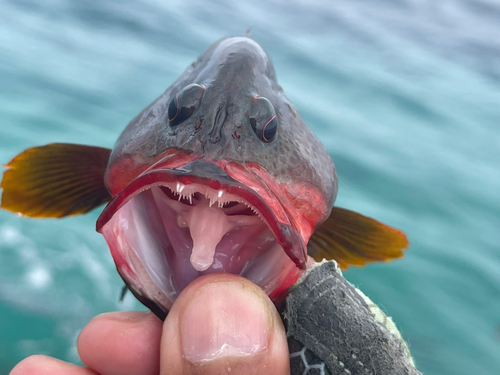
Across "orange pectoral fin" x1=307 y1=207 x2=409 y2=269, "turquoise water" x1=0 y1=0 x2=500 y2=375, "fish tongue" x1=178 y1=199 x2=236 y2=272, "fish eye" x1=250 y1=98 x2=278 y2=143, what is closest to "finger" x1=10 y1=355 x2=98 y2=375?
"fish tongue" x1=178 y1=199 x2=236 y2=272

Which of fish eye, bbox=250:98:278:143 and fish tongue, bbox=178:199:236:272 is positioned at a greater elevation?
fish eye, bbox=250:98:278:143

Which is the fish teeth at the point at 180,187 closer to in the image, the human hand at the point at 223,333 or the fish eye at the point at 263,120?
the human hand at the point at 223,333

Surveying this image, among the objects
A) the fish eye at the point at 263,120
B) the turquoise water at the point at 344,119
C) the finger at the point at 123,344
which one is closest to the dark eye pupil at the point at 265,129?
the fish eye at the point at 263,120

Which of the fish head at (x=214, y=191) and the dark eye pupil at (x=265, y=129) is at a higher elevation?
the dark eye pupil at (x=265, y=129)

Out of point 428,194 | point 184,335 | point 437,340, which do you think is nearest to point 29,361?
point 184,335

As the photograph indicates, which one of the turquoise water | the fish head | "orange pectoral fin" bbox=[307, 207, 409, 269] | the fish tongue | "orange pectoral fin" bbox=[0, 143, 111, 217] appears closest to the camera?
the fish head

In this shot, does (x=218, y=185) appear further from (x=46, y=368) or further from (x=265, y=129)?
(x=46, y=368)

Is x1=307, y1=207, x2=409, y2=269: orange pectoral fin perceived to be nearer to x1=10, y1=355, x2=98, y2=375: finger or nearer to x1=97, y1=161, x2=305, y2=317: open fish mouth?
x1=97, y1=161, x2=305, y2=317: open fish mouth
